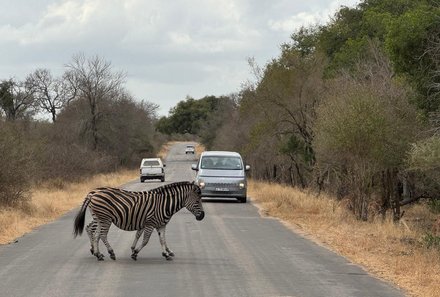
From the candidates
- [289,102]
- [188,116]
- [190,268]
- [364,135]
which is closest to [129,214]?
[190,268]

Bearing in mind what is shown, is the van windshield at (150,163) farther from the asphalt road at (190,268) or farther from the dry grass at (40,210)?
the asphalt road at (190,268)

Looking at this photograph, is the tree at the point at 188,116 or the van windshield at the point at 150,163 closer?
the van windshield at the point at 150,163

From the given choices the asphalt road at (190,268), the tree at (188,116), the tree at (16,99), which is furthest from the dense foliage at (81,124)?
the tree at (188,116)

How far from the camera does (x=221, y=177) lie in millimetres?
28703

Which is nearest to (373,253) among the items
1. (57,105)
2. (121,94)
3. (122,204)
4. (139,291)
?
(122,204)

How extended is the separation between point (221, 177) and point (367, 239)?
12711 millimetres

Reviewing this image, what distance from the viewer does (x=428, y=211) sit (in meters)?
→ 33.7

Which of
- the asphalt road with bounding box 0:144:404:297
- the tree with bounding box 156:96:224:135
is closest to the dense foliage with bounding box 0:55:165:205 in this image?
the asphalt road with bounding box 0:144:404:297

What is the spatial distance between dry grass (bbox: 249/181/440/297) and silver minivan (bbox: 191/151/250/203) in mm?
1177

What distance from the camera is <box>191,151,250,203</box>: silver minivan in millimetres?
28750

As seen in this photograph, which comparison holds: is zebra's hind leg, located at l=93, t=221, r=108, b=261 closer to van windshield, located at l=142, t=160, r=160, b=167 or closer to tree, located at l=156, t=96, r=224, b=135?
van windshield, located at l=142, t=160, r=160, b=167

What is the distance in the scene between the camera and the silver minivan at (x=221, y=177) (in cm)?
2875

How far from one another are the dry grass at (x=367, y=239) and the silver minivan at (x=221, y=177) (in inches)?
46.3

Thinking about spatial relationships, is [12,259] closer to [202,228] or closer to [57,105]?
[202,228]
